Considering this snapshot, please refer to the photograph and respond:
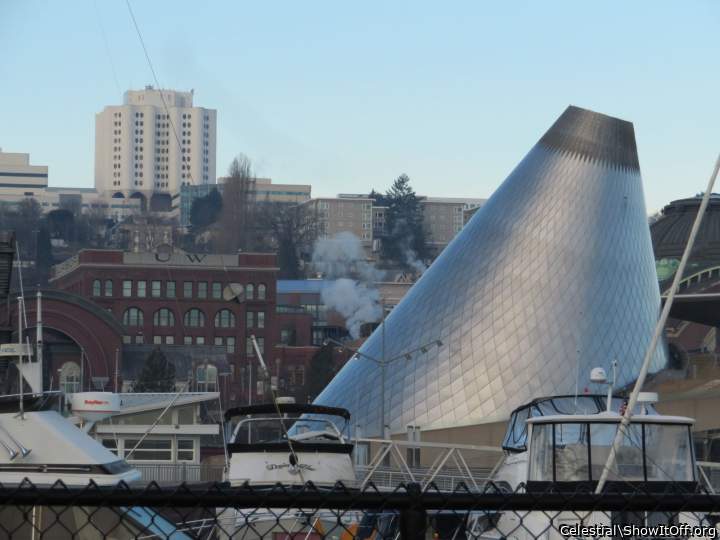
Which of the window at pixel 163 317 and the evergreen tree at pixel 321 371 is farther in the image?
Result: the window at pixel 163 317

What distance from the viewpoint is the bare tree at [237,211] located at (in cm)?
17075

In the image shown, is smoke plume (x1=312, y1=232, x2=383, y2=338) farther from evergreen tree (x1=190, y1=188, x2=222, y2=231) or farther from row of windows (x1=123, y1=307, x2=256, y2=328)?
row of windows (x1=123, y1=307, x2=256, y2=328)

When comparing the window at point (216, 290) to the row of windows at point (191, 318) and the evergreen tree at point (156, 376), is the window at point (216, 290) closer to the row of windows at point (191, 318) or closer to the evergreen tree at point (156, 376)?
the row of windows at point (191, 318)

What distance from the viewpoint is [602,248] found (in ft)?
168

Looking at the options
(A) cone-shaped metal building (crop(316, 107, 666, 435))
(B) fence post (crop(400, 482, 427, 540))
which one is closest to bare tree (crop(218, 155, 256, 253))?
(A) cone-shaped metal building (crop(316, 107, 666, 435))

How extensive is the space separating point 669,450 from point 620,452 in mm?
384

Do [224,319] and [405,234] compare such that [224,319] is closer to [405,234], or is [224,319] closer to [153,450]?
[153,450]

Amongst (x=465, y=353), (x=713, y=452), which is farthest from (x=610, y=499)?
(x=465, y=353)

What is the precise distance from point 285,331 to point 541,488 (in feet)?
356

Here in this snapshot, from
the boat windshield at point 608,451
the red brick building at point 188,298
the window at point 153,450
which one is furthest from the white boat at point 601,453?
the red brick building at point 188,298

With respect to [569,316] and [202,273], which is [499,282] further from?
[202,273]

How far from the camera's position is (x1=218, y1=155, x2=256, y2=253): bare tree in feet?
560

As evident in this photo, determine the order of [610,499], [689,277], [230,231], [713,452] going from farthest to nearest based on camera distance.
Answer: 1. [230,231]
2. [689,277]
3. [713,452]
4. [610,499]

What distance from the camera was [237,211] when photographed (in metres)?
174
